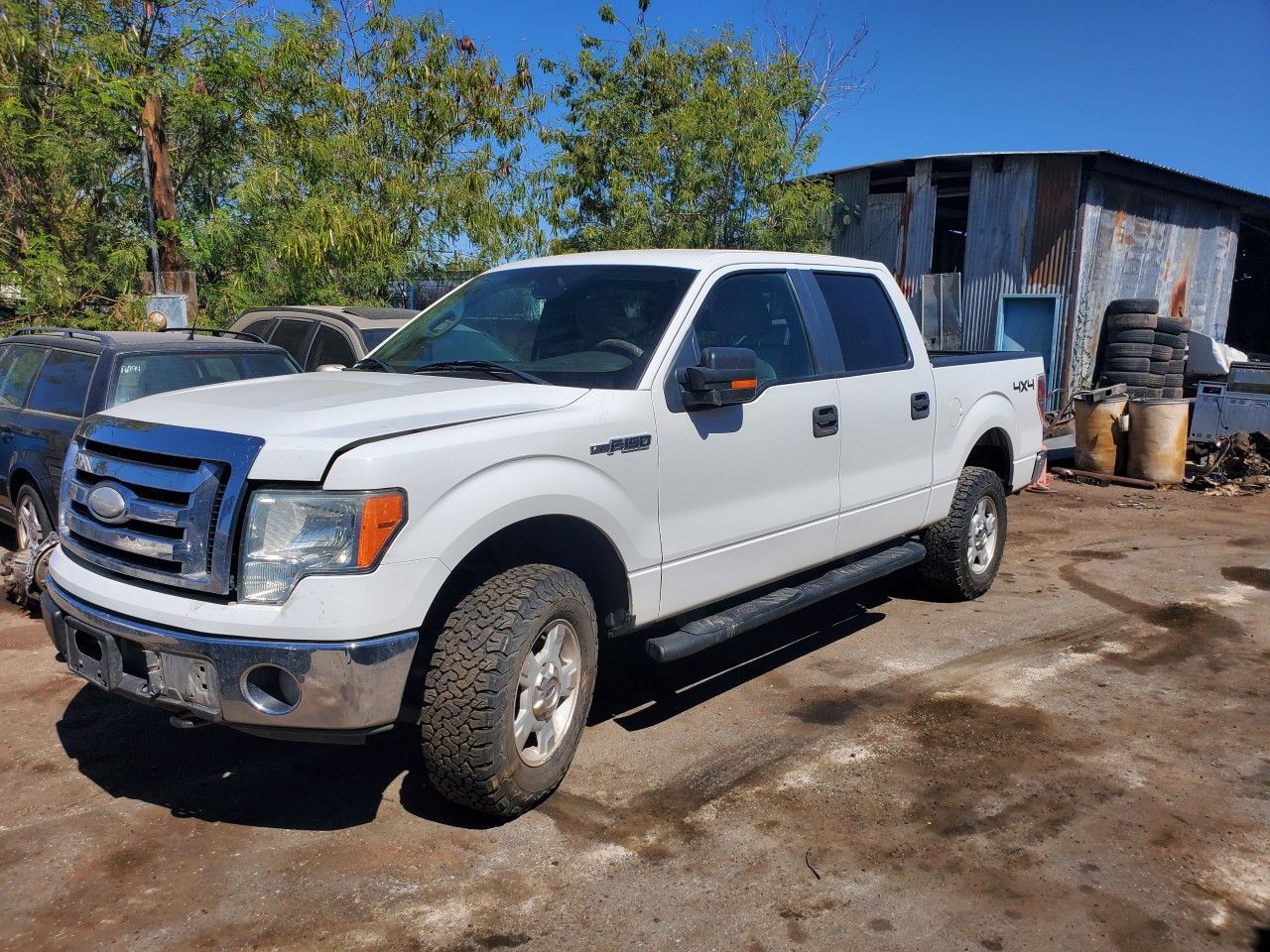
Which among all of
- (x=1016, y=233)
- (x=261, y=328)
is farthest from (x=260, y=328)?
(x=1016, y=233)

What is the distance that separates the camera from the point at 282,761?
4.22 metres

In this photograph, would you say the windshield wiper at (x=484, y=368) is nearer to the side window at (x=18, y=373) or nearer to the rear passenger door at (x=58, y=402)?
the rear passenger door at (x=58, y=402)

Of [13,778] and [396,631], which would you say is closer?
[396,631]

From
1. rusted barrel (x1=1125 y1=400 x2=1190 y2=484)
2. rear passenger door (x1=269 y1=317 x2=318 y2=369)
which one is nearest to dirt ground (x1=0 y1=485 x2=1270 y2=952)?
rear passenger door (x1=269 y1=317 x2=318 y2=369)

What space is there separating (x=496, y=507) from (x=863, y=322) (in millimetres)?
2844

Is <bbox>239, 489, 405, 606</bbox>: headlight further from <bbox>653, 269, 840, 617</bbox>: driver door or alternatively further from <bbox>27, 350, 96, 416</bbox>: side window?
<bbox>27, 350, 96, 416</bbox>: side window

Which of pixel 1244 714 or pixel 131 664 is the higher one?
pixel 131 664

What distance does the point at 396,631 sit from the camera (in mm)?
3217

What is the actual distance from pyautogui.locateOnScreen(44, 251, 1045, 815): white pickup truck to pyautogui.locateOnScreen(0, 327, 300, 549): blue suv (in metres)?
1.98

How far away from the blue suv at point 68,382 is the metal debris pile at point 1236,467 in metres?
9.90

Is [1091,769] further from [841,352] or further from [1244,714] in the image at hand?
[841,352]

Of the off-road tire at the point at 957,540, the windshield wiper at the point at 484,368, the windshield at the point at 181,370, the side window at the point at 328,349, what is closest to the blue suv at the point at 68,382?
the windshield at the point at 181,370

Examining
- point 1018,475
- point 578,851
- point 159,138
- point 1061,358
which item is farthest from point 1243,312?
point 578,851

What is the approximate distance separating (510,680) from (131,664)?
122 cm
